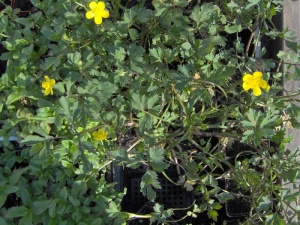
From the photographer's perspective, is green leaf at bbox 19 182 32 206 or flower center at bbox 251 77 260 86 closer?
flower center at bbox 251 77 260 86

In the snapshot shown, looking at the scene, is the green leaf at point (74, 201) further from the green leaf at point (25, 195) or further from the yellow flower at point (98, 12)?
the yellow flower at point (98, 12)

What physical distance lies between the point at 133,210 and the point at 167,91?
74 cm

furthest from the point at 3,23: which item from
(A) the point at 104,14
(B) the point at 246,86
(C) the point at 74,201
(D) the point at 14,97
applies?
(B) the point at 246,86

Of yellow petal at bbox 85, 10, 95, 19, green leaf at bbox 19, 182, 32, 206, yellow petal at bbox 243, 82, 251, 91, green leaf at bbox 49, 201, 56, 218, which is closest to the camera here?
yellow petal at bbox 243, 82, 251, 91

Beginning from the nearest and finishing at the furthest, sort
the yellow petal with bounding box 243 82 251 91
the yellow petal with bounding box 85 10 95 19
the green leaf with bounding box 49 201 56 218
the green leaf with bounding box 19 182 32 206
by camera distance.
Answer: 1. the yellow petal with bounding box 243 82 251 91
2. the yellow petal with bounding box 85 10 95 19
3. the green leaf with bounding box 49 201 56 218
4. the green leaf with bounding box 19 182 32 206

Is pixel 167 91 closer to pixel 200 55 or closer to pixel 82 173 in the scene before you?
pixel 200 55

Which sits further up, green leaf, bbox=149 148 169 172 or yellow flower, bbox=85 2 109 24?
yellow flower, bbox=85 2 109 24

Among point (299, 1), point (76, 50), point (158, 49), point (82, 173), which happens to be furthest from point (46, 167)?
point (299, 1)

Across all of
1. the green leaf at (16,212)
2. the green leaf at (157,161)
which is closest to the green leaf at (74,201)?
the green leaf at (16,212)

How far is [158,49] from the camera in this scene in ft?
5.45

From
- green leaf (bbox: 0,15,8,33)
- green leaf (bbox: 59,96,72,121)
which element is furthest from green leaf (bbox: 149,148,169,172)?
green leaf (bbox: 0,15,8,33)

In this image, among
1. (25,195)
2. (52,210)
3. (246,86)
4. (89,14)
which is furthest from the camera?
(25,195)

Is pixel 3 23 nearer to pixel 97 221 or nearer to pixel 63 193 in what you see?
pixel 63 193

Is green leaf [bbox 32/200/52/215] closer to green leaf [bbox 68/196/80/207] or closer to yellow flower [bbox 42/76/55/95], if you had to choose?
green leaf [bbox 68/196/80/207]
